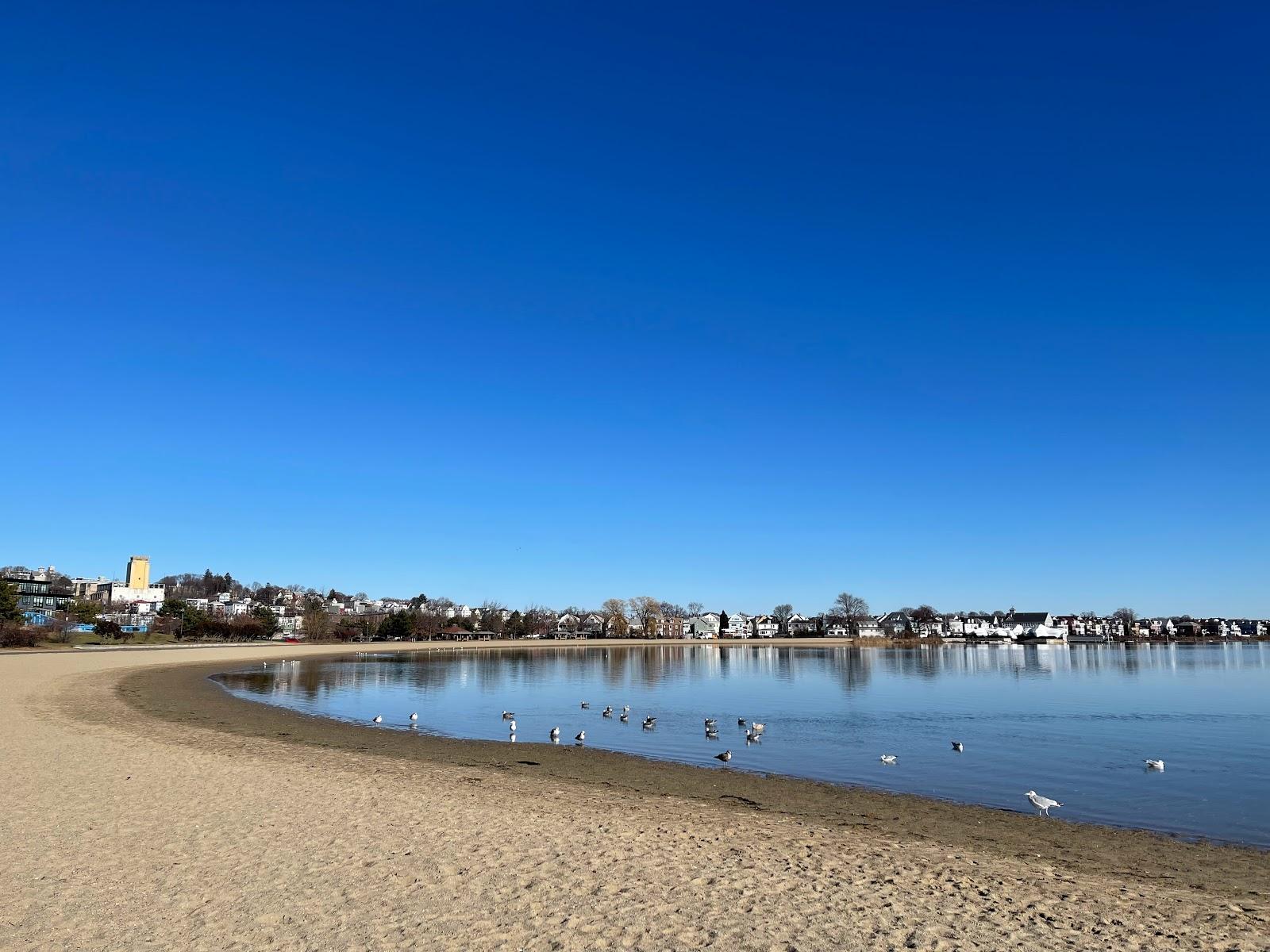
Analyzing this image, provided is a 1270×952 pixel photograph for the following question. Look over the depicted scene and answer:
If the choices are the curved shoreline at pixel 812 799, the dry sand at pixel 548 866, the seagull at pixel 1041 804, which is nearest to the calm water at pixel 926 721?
the seagull at pixel 1041 804

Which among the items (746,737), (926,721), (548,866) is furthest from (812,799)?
(926,721)

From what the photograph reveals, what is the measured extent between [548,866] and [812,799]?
8.95m

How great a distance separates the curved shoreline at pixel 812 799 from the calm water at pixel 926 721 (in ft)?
4.79

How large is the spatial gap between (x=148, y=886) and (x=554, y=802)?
768 centimetres

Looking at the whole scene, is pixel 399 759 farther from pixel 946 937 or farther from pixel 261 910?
pixel 946 937

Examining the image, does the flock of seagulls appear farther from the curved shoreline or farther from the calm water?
the curved shoreline

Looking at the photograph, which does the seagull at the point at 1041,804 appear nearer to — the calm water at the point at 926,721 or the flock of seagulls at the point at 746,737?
the flock of seagulls at the point at 746,737

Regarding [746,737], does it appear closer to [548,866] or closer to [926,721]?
[926,721]

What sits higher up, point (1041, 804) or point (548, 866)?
point (548, 866)

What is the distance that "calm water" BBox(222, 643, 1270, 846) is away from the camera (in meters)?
20.2

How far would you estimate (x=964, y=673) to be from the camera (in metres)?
75.9

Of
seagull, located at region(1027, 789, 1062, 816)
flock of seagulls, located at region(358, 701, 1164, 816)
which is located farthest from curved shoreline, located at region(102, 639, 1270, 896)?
flock of seagulls, located at region(358, 701, 1164, 816)

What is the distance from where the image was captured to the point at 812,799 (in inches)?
709

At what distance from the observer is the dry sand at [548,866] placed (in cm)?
854
